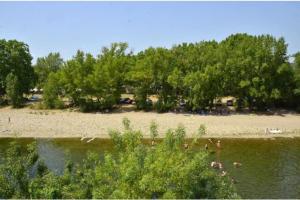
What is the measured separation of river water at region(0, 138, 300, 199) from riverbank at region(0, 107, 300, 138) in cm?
328

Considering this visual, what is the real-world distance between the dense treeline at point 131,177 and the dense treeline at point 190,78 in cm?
5156

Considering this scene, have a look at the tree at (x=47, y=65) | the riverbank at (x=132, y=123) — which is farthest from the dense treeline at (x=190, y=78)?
the tree at (x=47, y=65)

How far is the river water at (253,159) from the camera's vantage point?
37.2 meters

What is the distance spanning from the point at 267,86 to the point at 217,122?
13064 millimetres

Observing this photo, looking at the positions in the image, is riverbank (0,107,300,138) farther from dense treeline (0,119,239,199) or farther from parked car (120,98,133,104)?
dense treeline (0,119,239,199)

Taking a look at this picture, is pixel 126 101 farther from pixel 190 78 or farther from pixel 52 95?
pixel 190 78

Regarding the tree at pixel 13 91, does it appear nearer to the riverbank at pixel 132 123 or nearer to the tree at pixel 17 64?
the tree at pixel 17 64

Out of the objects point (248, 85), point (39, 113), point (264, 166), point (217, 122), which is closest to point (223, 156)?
point (264, 166)

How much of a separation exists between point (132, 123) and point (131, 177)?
48677mm

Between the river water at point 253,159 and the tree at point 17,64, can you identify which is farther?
the tree at point 17,64

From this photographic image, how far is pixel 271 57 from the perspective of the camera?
74.4m

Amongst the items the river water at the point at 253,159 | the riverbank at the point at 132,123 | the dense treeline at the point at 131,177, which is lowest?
the river water at the point at 253,159

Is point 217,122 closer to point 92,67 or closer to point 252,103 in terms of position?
point 252,103

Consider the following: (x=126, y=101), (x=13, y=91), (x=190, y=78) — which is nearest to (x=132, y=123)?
(x=190, y=78)
